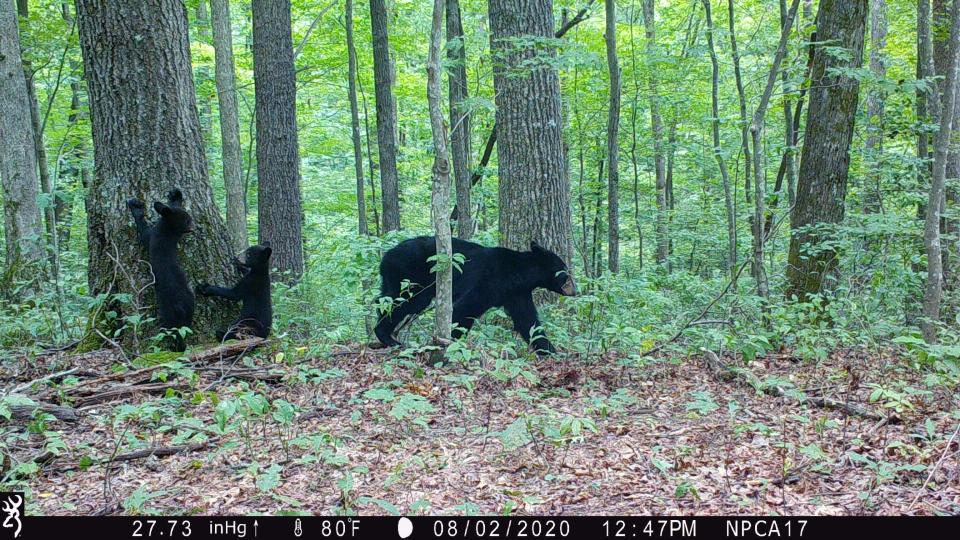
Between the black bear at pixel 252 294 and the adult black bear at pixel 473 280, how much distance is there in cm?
144

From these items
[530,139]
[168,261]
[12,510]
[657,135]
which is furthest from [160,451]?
[657,135]

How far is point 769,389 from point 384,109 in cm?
992

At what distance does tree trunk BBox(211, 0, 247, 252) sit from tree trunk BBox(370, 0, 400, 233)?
332 cm

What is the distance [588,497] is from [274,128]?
9888 millimetres

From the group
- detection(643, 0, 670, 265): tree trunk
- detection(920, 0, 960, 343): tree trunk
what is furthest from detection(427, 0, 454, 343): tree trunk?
detection(643, 0, 670, 265): tree trunk

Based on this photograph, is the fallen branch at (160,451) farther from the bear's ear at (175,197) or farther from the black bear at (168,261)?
the bear's ear at (175,197)

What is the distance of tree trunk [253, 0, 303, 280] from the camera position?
11.7m

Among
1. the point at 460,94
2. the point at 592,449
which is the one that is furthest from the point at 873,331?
the point at 460,94

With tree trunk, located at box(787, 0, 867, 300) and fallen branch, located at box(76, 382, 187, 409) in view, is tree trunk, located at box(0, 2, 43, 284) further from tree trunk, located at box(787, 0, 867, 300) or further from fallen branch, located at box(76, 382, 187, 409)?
tree trunk, located at box(787, 0, 867, 300)

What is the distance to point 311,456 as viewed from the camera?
12.9 feet

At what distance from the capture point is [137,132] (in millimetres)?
6500

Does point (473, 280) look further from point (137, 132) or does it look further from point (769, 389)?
point (137, 132)
